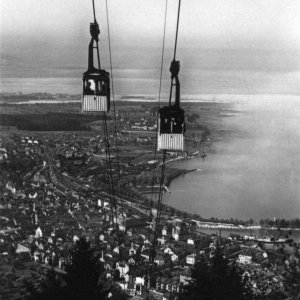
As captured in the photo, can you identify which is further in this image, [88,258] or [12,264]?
[12,264]

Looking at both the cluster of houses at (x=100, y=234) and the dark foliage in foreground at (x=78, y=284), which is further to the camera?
the cluster of houses at (x=100, y=234)

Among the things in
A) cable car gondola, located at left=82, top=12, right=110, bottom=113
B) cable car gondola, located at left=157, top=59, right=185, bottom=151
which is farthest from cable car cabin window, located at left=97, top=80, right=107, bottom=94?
cable car gondola, located at left=157, top=59, right=185, bottom=151

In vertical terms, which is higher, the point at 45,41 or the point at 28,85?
the point at 45,41

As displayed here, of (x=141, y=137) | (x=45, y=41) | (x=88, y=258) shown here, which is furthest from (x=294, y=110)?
(x=88, y=258)

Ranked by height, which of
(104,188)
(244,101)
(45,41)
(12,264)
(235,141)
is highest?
(45,41)

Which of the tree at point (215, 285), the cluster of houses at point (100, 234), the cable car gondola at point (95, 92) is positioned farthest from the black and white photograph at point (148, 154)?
the cable car gondola at point (95, 92)

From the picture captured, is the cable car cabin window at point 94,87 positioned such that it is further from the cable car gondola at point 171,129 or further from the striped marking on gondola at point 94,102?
the cable car gondola at point 171,129

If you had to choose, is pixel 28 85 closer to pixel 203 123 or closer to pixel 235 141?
pixel 203 123

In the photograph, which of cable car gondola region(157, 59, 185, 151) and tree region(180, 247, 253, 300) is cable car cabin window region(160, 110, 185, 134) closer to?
cable car gondola region(157, 59, 185, 151)
